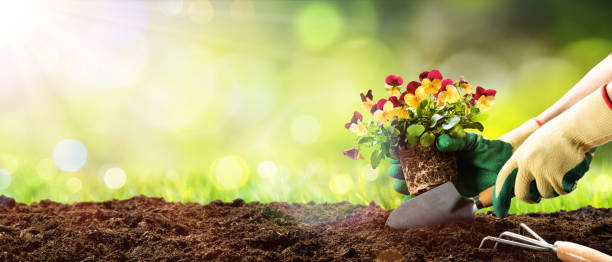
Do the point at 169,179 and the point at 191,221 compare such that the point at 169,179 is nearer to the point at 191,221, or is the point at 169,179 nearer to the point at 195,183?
the point at 195,183

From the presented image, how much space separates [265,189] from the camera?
304 centimetres

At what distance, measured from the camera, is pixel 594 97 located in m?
1.56

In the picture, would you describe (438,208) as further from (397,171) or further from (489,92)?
(489,92)

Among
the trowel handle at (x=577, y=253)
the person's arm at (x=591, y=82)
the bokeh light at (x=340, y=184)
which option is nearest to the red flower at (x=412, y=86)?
the person's arm at (x=591, y=82)

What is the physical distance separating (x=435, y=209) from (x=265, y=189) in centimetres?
142

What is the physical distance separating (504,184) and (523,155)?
0.15 metres

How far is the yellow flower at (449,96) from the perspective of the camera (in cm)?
195

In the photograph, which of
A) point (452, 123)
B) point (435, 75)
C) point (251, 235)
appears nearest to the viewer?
point (251, 235)

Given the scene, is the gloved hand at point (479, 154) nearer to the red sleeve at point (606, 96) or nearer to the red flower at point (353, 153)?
the red flower at point (353, 153)

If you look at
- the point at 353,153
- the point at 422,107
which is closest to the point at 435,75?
the point at 422,107

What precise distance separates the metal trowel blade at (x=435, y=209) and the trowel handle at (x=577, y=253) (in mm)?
383

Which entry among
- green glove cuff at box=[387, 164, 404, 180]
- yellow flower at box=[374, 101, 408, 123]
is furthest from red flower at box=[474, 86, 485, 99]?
green glove cuff at box=[387, 164, 404, 180]

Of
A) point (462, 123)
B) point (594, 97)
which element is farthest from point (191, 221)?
point (594, 97)

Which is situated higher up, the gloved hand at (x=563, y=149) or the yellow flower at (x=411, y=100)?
the yellow flower at (x=411, y=100)
